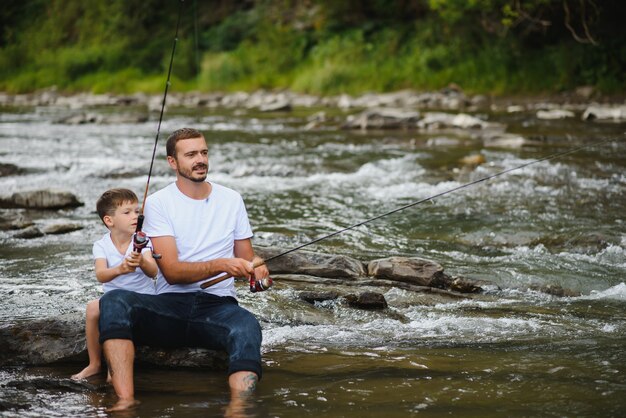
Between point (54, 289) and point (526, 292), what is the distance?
12.2 feet

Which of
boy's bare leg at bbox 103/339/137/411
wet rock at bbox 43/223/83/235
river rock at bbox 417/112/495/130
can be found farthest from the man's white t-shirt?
river rock at bbox 417/112/495/130

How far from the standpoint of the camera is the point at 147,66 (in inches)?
1750

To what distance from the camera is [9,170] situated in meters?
14.7

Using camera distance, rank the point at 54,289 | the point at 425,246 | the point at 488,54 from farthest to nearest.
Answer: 1. the point at 488,54
2. the point at 425,246
3. the point at 54,289

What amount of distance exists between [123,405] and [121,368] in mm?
238

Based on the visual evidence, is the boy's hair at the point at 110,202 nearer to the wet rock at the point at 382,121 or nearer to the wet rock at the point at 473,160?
the wet rock at the point at 473,160

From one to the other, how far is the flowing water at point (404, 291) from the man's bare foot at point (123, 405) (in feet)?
0.15

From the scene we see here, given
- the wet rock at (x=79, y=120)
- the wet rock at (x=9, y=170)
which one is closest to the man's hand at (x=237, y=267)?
the wet rock at (x=9, y=170)

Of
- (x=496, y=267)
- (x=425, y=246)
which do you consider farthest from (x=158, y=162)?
(x=496, y=267)

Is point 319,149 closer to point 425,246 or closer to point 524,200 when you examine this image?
point 524,200

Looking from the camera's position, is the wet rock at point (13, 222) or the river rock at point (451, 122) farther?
the river rock at point (451, 122)

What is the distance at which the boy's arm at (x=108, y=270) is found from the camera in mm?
4852

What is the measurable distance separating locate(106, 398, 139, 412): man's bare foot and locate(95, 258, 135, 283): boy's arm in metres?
0.78

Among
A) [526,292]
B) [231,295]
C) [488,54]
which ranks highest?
[488,54]
